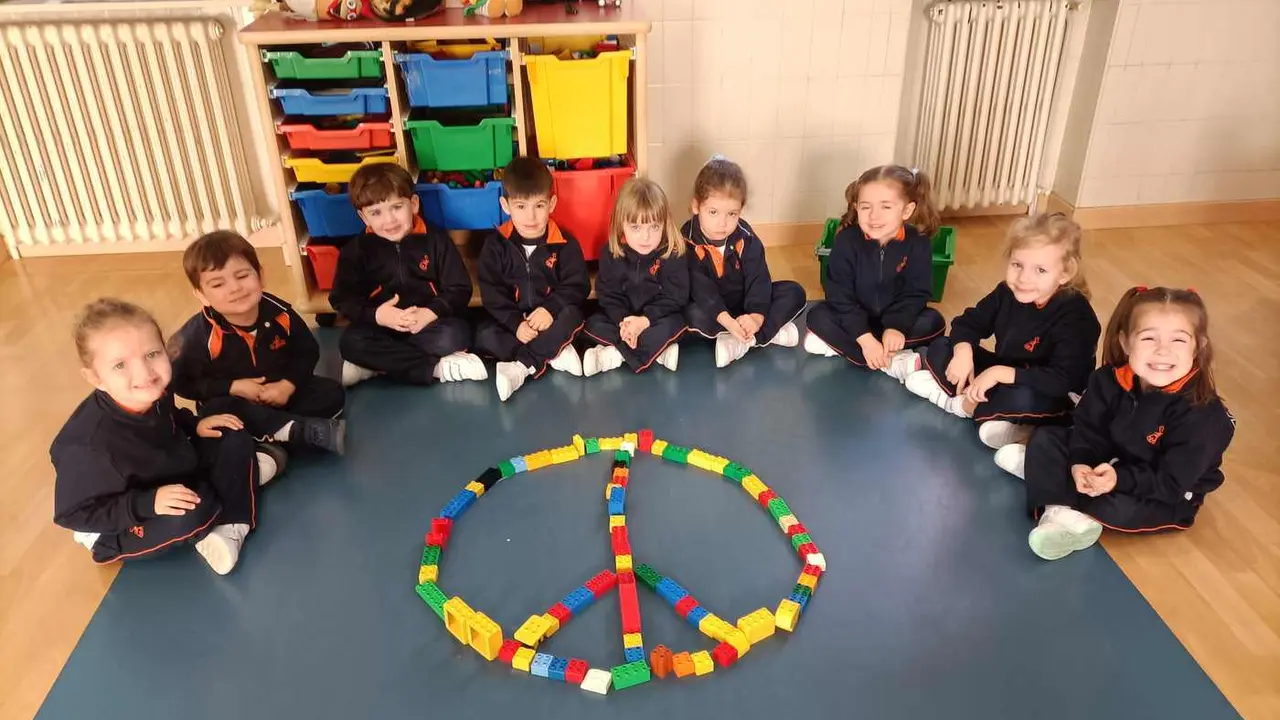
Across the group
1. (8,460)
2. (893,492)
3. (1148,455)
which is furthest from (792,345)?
(8,460)

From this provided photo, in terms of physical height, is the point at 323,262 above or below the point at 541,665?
above

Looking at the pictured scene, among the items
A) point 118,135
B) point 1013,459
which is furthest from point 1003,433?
point 118,135

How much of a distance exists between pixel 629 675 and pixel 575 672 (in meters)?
0.11

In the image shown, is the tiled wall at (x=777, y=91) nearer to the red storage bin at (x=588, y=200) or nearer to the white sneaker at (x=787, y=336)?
the red storage bin at (x=588, y=200)

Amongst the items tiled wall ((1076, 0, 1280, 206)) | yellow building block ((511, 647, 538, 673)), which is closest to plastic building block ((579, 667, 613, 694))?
yellow building block ((511, 647, 538, 673))

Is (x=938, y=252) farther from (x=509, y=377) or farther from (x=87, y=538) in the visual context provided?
(x=87, y=538)

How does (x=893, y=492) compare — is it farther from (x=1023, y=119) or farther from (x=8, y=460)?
(x=8, y=460)

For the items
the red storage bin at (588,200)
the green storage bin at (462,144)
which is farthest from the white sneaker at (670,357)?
the green storage bin at (462,144)

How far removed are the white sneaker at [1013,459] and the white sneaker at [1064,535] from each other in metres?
0.24

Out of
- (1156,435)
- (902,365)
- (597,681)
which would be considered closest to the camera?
(597,681)

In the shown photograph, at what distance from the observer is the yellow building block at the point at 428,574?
2.18 meters

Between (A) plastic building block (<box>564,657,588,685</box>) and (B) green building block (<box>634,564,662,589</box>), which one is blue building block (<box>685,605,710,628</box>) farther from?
(A) plastic building block (<box>564,657,588,685</box>)

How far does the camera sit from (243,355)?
2.68 metres

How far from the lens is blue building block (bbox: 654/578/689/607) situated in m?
2.11
